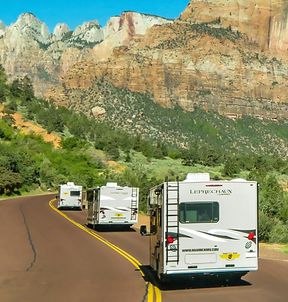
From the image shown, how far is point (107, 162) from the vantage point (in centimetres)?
10256

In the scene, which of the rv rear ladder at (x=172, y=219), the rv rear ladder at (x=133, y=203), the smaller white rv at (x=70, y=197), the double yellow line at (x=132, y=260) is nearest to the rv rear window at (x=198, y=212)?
the rv rear ladder at (x=172, y=219)

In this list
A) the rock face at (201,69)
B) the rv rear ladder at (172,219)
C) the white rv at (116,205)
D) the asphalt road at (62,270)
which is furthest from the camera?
the rock face at (201,69)

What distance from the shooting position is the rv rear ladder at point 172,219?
1352 cm

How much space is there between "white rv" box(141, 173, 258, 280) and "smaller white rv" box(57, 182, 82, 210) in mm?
38511

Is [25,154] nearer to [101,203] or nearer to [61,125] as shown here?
[61,125]

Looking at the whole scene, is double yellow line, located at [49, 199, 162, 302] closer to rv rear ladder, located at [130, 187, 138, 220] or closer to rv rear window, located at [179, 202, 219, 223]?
rv rear window, located at [179, 202, 219, 223]

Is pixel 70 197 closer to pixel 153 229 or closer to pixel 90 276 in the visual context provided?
pixel 90 276

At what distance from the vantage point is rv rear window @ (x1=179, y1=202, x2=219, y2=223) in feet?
44.7

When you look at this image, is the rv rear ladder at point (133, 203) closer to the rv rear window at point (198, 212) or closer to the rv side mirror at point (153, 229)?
the rv side mirror at point (153, 229)

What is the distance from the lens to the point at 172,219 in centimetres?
1357

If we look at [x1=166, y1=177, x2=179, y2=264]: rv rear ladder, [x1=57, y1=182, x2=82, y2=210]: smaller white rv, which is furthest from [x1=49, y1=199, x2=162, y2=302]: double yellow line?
[x1=57, y1=182, x2=82, y2=210]: smaller white rv

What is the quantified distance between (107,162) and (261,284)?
8862cm

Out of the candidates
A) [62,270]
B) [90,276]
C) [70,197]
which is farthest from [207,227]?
[70,197]

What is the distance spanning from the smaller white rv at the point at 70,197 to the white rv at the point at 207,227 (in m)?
38.5
